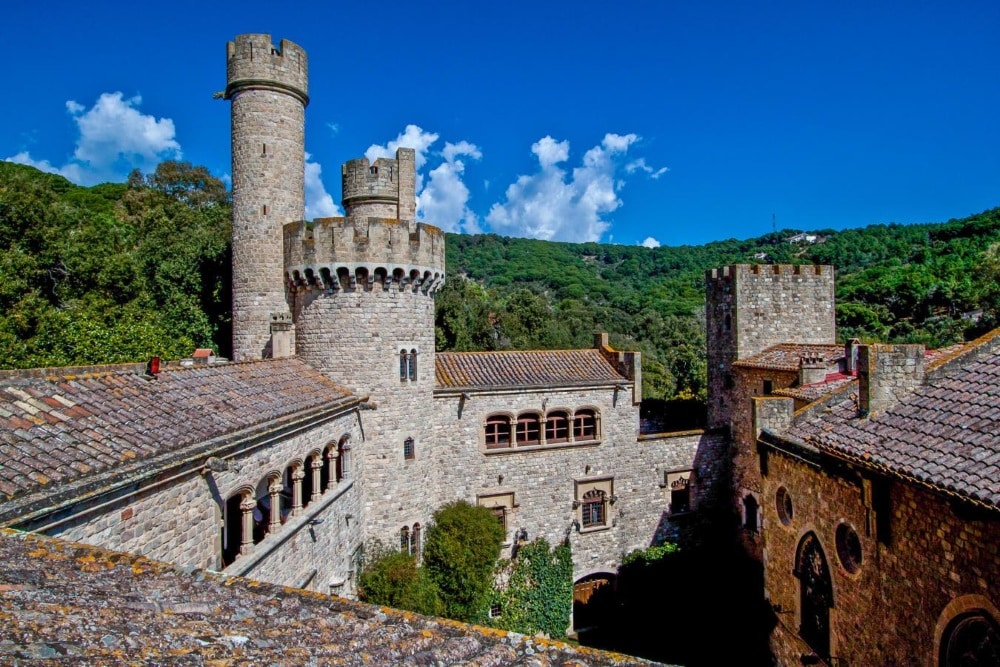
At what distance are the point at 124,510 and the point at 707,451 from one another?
20.1 metres

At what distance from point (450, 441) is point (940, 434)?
13462mm

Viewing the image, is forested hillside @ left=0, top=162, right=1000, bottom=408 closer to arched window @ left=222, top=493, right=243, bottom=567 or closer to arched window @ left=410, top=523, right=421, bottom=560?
arched window @ left=222, top=493, right=243, bottom=567

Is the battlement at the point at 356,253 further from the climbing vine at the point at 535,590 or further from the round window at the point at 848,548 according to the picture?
the round window at the point at 848,548

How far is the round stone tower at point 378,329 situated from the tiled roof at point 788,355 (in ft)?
39.4

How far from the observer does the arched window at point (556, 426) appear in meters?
20.2

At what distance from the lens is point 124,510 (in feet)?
23.3

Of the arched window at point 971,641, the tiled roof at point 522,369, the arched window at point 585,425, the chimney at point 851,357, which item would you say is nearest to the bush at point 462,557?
the tiled roof at point 522,369

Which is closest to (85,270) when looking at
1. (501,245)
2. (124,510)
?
(124,510)

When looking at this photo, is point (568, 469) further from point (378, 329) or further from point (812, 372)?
point (378, 329)

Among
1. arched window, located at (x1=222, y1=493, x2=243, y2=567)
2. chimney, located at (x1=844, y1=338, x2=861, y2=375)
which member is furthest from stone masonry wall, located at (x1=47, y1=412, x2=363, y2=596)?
chimney, located at (x1=844, y1=338, x2=861, y2=375)

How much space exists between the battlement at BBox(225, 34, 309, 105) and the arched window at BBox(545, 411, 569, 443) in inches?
550

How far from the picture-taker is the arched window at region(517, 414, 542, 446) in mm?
19891

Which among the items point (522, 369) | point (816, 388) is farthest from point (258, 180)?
point (816, 388)

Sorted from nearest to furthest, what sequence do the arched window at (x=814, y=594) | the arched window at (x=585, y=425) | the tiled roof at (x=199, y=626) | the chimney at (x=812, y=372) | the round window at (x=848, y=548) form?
the tiled roof at (x=199, y=626), the round window at (x=848, y=548), the arched window at (x=814, y=594), the chimney at (x=812, y=372), the arched window at (x=585, y=425)
